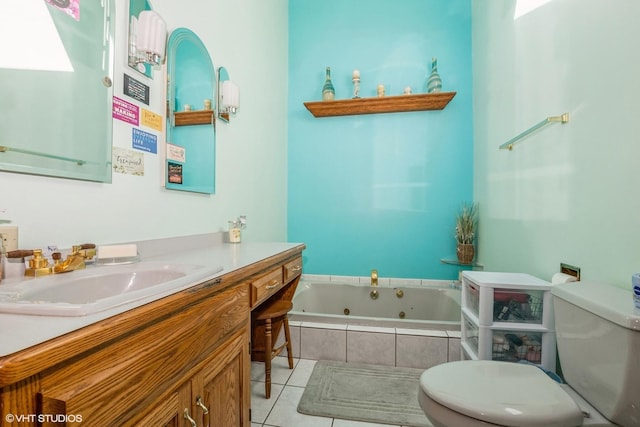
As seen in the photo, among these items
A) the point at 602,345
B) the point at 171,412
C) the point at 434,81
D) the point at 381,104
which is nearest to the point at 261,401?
the point at 171,412

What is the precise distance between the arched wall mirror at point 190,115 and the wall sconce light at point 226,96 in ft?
0.17

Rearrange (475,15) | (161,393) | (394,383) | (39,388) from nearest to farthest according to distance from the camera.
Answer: (39,388)
(161,393)
(394,383)
(475,15)

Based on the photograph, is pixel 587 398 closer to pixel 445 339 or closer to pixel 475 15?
pixel 445 339

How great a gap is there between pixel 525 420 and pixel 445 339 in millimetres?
997

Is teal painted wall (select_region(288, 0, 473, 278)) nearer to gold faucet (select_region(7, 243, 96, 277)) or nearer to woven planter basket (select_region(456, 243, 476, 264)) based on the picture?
woven planter basket (select_region(456, 243, 476, 264))

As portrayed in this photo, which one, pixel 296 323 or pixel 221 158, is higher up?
pixel 221 158

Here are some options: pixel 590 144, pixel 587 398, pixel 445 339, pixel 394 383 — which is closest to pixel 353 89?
pixel 590 144

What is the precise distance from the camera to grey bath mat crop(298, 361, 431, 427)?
1460 mm

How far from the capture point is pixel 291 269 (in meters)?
1.57

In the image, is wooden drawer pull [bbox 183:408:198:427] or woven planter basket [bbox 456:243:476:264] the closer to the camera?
wooden drawer pull [bbox 183:408:198:427]

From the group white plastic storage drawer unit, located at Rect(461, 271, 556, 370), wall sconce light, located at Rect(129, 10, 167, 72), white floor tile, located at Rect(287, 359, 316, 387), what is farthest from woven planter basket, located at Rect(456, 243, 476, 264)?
wall sconce light, located at Rect(129, 10, 167, 72)

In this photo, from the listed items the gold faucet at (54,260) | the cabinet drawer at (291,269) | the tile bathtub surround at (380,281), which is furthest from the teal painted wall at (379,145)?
the gold faucet at (54,260)

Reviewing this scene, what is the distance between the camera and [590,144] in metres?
1.17

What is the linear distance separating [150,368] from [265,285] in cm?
62
